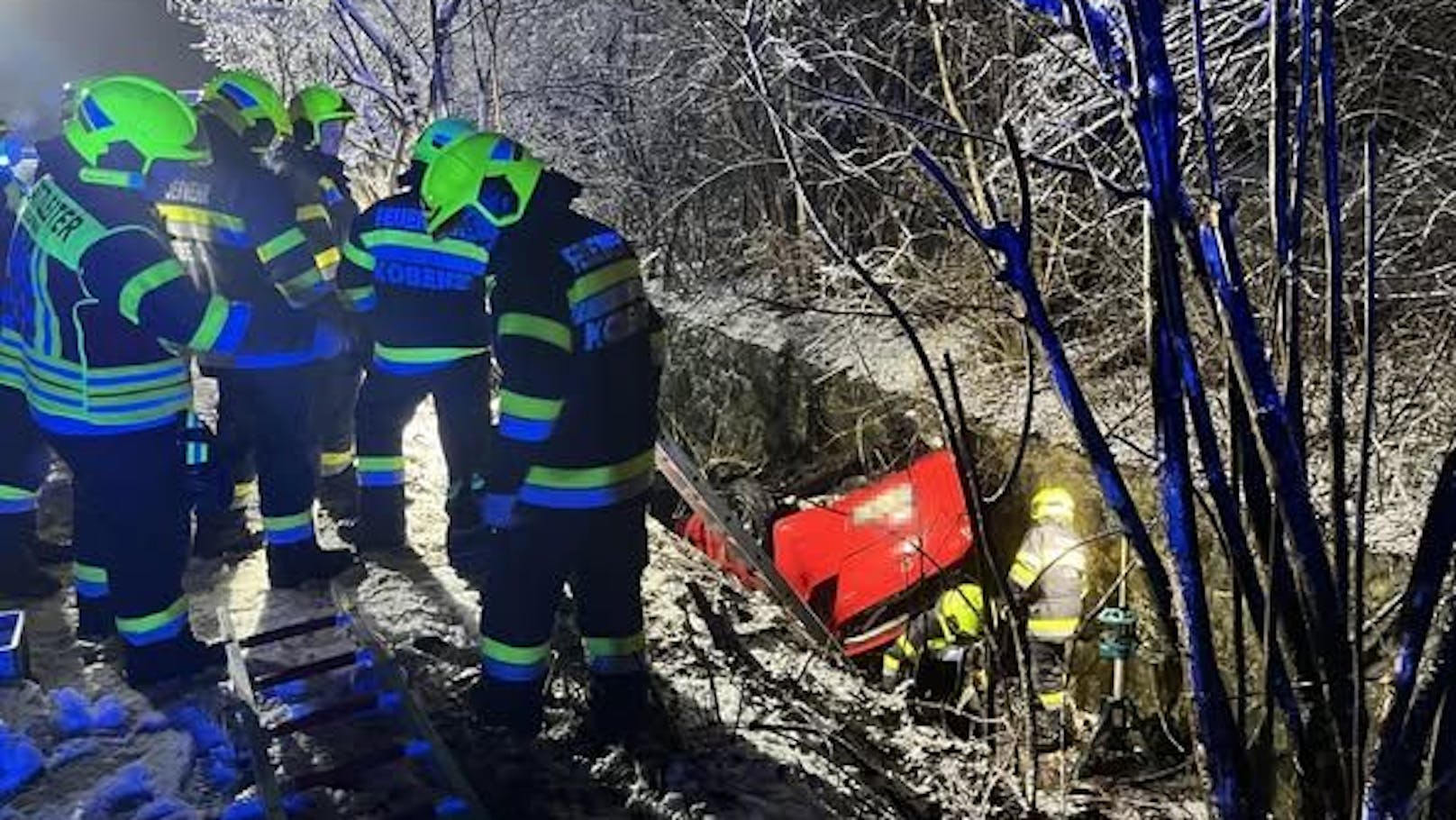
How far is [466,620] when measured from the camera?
484 centimetres

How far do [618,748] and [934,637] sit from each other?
2.68 meters

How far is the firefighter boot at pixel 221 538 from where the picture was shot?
5359 mm

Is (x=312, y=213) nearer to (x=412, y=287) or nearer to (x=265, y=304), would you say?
(x=265, y=304)

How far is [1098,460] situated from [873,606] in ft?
14.9

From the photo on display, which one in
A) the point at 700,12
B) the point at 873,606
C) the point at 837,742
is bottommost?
the point at 873,606

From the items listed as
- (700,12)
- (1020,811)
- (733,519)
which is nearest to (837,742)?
(1020,811)

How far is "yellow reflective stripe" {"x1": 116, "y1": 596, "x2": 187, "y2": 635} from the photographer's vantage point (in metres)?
4.00

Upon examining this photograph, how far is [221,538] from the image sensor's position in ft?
17.8

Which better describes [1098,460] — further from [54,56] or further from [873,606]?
[54,56]

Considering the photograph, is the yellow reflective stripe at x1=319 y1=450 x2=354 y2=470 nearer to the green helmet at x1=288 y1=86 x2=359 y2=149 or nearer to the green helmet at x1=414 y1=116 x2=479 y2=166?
the green helmet at x1=288 y1=86 x2=359 y2=149

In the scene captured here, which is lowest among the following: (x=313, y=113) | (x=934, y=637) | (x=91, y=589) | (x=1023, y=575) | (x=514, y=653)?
(x=934, y=637)

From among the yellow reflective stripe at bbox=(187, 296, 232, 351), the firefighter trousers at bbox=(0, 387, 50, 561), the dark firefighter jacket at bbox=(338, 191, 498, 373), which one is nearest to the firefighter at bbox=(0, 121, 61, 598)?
the firefighter trousers at bbox=(0, 387, 50, 561)

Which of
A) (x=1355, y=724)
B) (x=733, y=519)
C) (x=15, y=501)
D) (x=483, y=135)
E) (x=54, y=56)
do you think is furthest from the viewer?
(x=54, y=56)

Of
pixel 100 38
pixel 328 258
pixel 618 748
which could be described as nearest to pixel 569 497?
pixel 618 748
